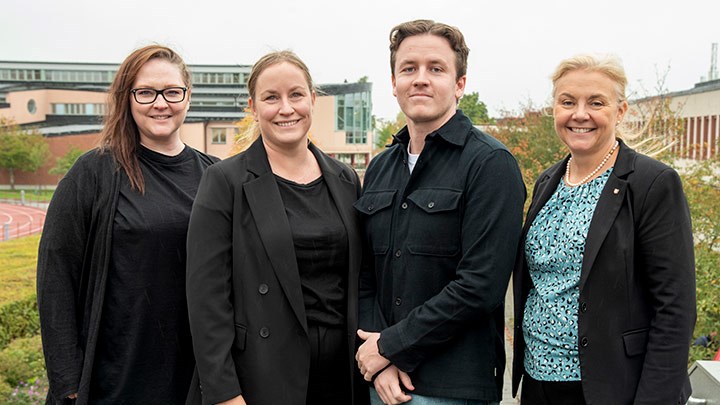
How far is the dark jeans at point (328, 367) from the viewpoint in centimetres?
332

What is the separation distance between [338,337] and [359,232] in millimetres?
533

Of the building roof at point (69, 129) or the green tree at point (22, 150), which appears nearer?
the green tree at point (22, 150)

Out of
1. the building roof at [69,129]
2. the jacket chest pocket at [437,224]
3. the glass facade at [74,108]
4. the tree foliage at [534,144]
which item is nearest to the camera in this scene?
the jacket chest pocket at [437,224]

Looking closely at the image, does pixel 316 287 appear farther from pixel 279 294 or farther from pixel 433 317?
pixel 433 317

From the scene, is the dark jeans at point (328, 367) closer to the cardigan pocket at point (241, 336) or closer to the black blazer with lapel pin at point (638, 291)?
the cardigan pocket at point (241, 336)

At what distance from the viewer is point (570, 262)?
2.99m

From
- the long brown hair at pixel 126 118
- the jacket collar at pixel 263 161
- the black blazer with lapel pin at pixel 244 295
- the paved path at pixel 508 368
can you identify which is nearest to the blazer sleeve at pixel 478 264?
the black blazer with lapel pin at pixel 244 295

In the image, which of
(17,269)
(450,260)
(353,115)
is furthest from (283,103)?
(353,115)

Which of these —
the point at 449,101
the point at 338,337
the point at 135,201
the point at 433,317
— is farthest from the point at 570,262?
the point at 135,201

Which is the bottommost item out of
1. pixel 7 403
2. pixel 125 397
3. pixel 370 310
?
pixel 7 403

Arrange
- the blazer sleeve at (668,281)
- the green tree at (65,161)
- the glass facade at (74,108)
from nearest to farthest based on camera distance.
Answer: the blazer sleeve at (668,281) → the green tree at (65,161) → the glass facade at (74,108)

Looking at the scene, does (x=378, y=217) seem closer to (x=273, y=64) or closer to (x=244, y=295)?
(x=244, y=295)

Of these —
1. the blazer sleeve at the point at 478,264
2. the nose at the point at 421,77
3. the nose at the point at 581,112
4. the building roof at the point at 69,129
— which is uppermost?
the building roof at the point at 69,129

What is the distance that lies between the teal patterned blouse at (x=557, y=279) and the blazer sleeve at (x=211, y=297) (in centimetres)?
140
